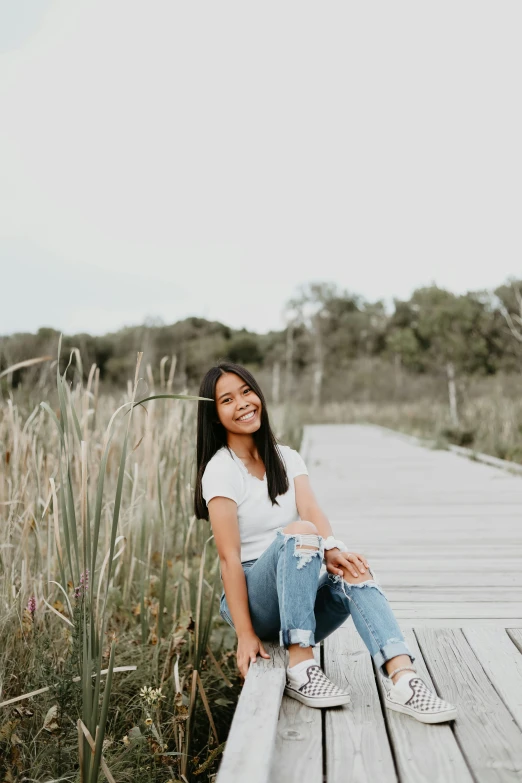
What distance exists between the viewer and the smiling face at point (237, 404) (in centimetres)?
194

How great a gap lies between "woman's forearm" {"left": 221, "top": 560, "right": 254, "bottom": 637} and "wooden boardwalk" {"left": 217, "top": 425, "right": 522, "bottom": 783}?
9 centimetres

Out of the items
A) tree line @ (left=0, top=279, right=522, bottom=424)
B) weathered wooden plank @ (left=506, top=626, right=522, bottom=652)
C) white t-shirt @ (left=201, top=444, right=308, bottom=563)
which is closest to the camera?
white t-shirt @ (left=201, top=444, right=308, bottom=563)

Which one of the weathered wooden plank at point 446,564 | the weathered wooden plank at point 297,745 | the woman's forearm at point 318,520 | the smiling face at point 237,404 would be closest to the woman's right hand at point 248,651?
the weathered wooden plank at point 297,745

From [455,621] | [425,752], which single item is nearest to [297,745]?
[425,752]

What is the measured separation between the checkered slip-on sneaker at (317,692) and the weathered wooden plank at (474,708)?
24cm

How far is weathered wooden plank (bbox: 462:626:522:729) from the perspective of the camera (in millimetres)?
1633

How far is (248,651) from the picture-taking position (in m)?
1.74

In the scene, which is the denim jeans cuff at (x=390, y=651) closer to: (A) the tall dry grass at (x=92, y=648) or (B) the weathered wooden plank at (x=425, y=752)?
(B) the weathered wooden plank at (x=425, y=752)

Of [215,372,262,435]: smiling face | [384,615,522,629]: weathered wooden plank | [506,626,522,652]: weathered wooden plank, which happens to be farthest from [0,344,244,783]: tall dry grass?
[506,626,522,652]: weathered wooden plank

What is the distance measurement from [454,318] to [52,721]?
49.4 ft

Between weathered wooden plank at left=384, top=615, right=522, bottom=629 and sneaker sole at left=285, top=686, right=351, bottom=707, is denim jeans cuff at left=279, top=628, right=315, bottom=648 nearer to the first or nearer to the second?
sneaker sole at left=285, top=686, right=351, bottom=707

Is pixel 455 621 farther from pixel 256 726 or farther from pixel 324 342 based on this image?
pixel 324 342

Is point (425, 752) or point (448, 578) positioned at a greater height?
point (425, 752)

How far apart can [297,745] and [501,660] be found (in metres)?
0.72
